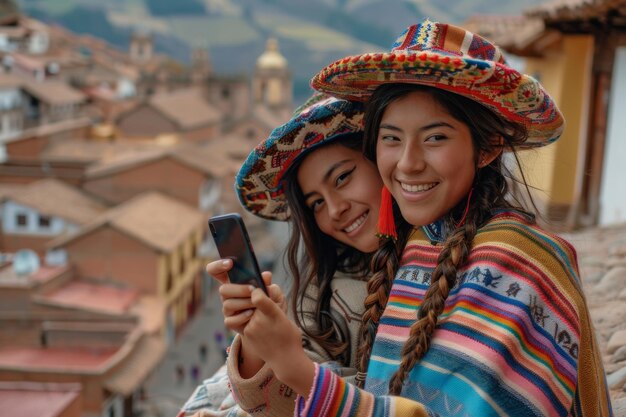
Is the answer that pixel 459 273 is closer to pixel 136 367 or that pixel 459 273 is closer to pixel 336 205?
pixel 336 205

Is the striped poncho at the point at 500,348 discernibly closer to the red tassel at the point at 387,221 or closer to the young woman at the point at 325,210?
the red tassel at the point at 387,221

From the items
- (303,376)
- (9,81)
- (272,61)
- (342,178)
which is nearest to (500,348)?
(303,376)

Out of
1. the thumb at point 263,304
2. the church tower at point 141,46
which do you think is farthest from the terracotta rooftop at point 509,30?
the church tower at point 141,46

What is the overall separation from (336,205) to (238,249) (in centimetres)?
81

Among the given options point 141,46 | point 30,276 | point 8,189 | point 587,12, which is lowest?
point 30,276

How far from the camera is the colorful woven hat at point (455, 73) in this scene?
7.68 ft

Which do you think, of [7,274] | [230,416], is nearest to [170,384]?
[7,274]

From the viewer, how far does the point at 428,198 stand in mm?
2568

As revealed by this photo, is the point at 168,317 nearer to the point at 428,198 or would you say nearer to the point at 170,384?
the point at 170,384

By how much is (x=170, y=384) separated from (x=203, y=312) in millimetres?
7876

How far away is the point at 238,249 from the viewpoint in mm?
2463

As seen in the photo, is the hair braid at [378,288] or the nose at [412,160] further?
the hair braid at [378,288]

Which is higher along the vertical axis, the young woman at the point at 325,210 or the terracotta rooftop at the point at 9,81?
the terracotta rooftop at the point at 9,81

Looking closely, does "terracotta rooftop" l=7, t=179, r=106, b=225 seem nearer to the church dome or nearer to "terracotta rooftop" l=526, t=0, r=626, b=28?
"terracotta rooftop" l=526, t=0, r=626, b=28
